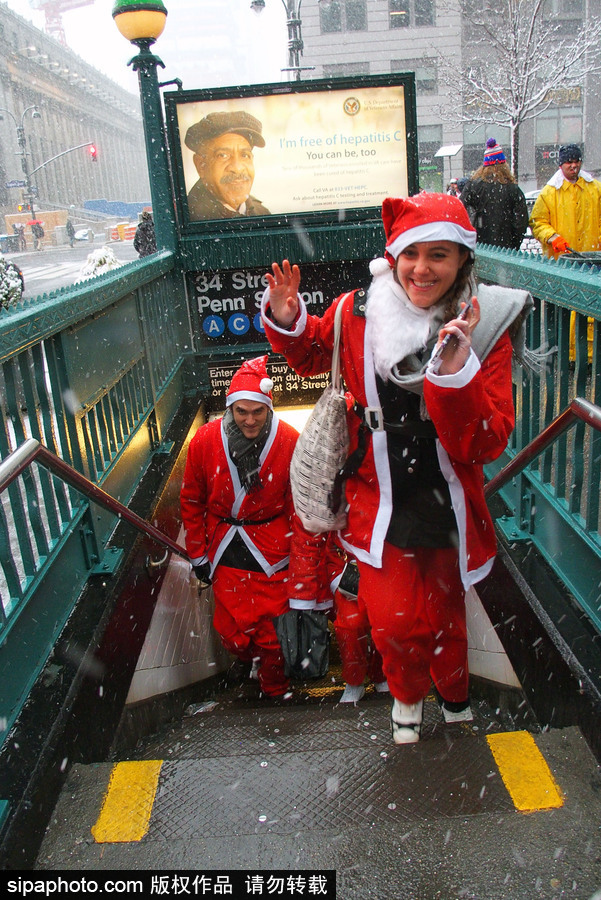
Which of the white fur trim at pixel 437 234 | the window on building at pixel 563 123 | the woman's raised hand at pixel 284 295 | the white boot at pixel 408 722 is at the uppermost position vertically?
the window on building at pixel 563 123

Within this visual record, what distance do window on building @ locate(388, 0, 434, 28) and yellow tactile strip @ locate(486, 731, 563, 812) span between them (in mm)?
45629

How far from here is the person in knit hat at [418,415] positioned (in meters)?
2.32

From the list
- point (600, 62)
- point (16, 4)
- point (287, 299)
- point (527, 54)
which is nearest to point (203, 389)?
point (287, 299)

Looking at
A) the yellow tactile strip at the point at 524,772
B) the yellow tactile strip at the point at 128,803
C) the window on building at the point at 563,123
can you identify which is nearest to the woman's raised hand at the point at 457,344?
the yellow tactile strip at the point at 524,772

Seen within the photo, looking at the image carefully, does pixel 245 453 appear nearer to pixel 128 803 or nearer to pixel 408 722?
pixel 408 722

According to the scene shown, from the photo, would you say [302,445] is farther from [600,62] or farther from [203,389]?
[600,62]

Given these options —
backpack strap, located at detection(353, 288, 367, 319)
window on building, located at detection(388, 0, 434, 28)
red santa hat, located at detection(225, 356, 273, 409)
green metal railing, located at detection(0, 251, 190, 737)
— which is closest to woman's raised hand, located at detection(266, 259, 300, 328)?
backpack strap, located at detection(353, 288, 367, 319)

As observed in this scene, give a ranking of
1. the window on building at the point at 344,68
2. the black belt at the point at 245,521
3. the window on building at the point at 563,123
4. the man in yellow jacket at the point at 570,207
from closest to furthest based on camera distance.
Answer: the black belt at the point at 245,521, the man in yellow jacket at the point at 570,207, the window on building at the point at 563,123, the window on building at the point at 344,68

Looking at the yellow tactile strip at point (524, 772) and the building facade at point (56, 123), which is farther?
the building facade at point (56, 123)

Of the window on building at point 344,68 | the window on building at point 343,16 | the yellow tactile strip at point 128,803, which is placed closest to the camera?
the yellow tactile strip at point 128,803

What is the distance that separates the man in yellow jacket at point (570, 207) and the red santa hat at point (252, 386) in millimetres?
4272

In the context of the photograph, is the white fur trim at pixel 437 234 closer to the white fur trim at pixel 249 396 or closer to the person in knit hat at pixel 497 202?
the white fur trim at pixel 249 396

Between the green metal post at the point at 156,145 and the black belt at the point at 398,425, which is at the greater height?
the green metal post at the point at 156,145

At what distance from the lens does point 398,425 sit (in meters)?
2.59
